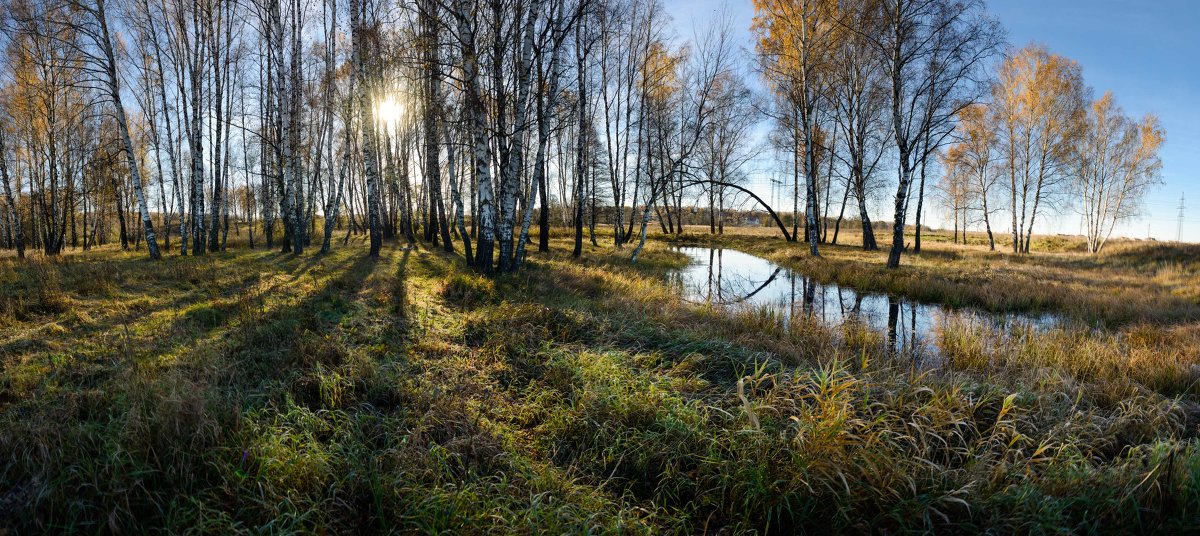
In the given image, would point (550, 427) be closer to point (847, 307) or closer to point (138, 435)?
point (138, 435)


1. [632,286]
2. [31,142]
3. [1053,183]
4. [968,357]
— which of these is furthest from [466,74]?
[1053,183]

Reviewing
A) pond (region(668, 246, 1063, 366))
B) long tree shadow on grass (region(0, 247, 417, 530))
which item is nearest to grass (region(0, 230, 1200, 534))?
long tree shadow on grass (region(0, 247, 417, 530))

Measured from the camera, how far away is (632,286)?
9898mm

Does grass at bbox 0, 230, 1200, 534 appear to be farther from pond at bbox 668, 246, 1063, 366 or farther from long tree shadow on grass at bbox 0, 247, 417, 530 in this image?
pond at bbox 668, 246, 1063, 366

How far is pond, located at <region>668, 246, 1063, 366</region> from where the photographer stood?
6.88m

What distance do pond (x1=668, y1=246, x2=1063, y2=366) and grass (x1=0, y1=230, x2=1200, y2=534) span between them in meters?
0.78

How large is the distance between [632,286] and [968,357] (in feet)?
19.6

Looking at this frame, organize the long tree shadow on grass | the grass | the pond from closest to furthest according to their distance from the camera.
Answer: the long tree shadow on grass < the grass < the pond

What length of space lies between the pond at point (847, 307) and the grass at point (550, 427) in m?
0.78

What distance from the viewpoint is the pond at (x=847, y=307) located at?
688 cm

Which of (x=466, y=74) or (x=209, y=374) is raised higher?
(x=466, y=74)

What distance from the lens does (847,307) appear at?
9.31 meters

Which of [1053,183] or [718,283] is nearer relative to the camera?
[718,283]

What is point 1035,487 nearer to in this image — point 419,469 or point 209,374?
point 419,469
